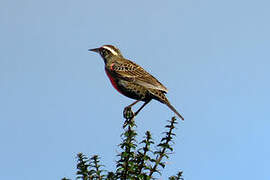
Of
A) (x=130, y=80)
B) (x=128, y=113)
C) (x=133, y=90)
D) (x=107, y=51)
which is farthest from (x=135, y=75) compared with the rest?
(x=128, y=113)

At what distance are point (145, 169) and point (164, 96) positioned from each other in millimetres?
3663

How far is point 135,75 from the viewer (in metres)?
11.7

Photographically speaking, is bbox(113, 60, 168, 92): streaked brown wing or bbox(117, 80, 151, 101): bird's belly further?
bbox(113, 60, 168, 92): streaked brown wing

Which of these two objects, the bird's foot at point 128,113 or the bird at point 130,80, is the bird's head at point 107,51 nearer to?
the bird at point 130,80

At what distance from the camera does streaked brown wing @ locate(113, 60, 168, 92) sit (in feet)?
36.3

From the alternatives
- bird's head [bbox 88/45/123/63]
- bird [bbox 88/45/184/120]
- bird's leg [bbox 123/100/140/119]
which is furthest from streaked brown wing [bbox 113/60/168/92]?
bird's leg [bbox 123/100/140/119]

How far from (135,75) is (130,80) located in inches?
25.2

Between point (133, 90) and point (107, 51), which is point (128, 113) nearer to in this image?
point (133, 90)

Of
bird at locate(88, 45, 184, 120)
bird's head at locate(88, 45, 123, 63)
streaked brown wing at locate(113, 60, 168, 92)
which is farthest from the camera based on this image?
bird's head at locate(88, 45, 123, 63)

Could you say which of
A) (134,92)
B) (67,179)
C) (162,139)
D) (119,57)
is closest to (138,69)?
(119,57)

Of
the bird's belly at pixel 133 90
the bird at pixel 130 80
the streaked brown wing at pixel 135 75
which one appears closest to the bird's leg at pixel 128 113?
the bird at pixel 130 80

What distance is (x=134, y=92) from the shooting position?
10711 millimetres

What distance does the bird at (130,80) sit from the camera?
10.6 m

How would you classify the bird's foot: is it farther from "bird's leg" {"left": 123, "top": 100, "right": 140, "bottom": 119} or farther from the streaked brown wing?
the streaked brown wing
